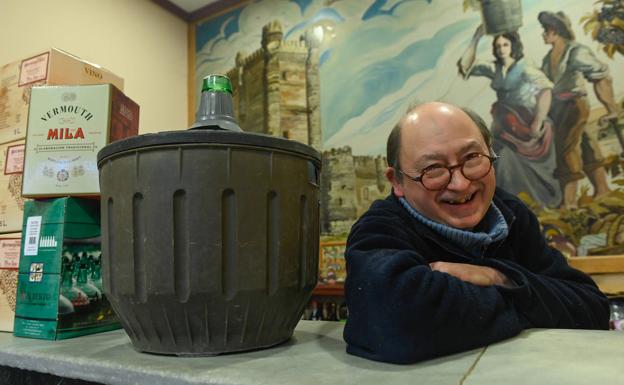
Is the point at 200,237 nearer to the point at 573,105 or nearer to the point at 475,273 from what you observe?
the point at 475,273

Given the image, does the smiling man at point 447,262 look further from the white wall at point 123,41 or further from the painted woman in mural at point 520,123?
the white wall at point 123,41

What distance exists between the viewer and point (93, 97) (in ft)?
3.19

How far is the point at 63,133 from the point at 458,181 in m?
0.80

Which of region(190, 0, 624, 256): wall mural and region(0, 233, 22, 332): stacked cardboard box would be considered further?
region(190, 0, 624, 256): wall mural

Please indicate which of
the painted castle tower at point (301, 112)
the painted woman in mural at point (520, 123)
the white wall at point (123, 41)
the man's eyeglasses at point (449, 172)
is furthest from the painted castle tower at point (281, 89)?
the man's eyeglasses at point (449, 172)

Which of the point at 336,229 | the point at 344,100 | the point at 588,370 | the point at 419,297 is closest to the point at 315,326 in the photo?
the point at 419,297

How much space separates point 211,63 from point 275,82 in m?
0.53

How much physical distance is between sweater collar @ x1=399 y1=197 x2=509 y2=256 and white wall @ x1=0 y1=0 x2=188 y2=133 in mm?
1906

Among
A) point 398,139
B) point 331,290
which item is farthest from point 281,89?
point 398,139

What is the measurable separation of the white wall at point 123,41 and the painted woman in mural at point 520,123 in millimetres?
1758

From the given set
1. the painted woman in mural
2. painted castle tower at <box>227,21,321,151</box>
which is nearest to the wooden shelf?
painted castle tower at <box>227,21,321,151</box>

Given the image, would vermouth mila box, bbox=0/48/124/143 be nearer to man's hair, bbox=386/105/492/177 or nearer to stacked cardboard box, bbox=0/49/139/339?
stacked cardboard box, bbox=0/49/139/339

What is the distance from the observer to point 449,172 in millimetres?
786

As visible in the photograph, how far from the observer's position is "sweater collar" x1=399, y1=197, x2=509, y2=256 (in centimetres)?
79
